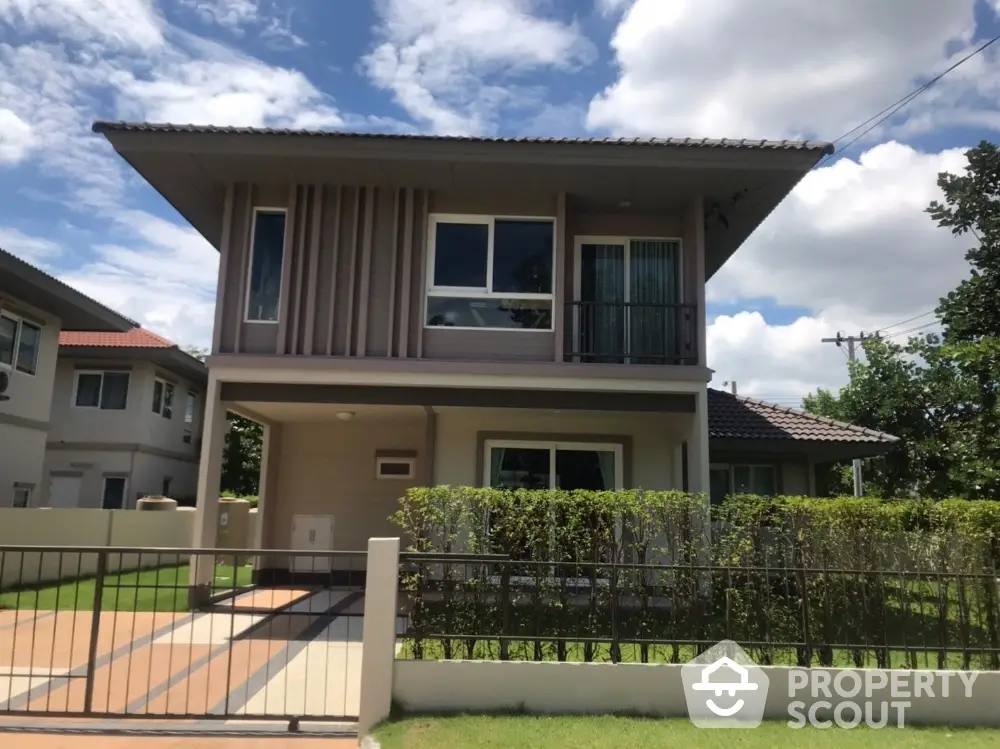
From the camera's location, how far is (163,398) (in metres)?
22.1

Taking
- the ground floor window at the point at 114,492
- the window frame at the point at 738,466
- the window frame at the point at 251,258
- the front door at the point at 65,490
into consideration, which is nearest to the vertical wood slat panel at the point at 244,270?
the window frame at the point at 251,258

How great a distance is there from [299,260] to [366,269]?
1009mm

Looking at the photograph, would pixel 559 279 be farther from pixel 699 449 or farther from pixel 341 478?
pixel 341 478

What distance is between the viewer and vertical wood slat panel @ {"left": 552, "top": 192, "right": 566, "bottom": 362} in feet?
35.0

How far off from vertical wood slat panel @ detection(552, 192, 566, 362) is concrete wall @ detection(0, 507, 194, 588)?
7.51 m

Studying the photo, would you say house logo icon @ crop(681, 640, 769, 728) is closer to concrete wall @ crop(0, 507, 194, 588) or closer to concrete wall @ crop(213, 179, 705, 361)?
concrete wall @ crop(213, 179, 705, 361)

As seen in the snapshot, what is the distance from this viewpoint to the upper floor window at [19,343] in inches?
581

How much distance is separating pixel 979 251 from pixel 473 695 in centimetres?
1305

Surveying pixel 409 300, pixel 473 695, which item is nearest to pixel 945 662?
pixel 473 695

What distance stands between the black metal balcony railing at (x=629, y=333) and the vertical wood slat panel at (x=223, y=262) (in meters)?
5.09

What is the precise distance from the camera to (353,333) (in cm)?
1069

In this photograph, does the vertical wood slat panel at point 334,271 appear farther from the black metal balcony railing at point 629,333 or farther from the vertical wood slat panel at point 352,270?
the black metal balcony railing at point 629,333

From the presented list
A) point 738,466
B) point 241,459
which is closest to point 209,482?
point 738,466

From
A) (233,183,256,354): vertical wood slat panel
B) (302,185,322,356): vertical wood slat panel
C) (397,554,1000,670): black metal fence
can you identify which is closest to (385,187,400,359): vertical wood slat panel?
(302,185,322,356): vertical wood slat panel
